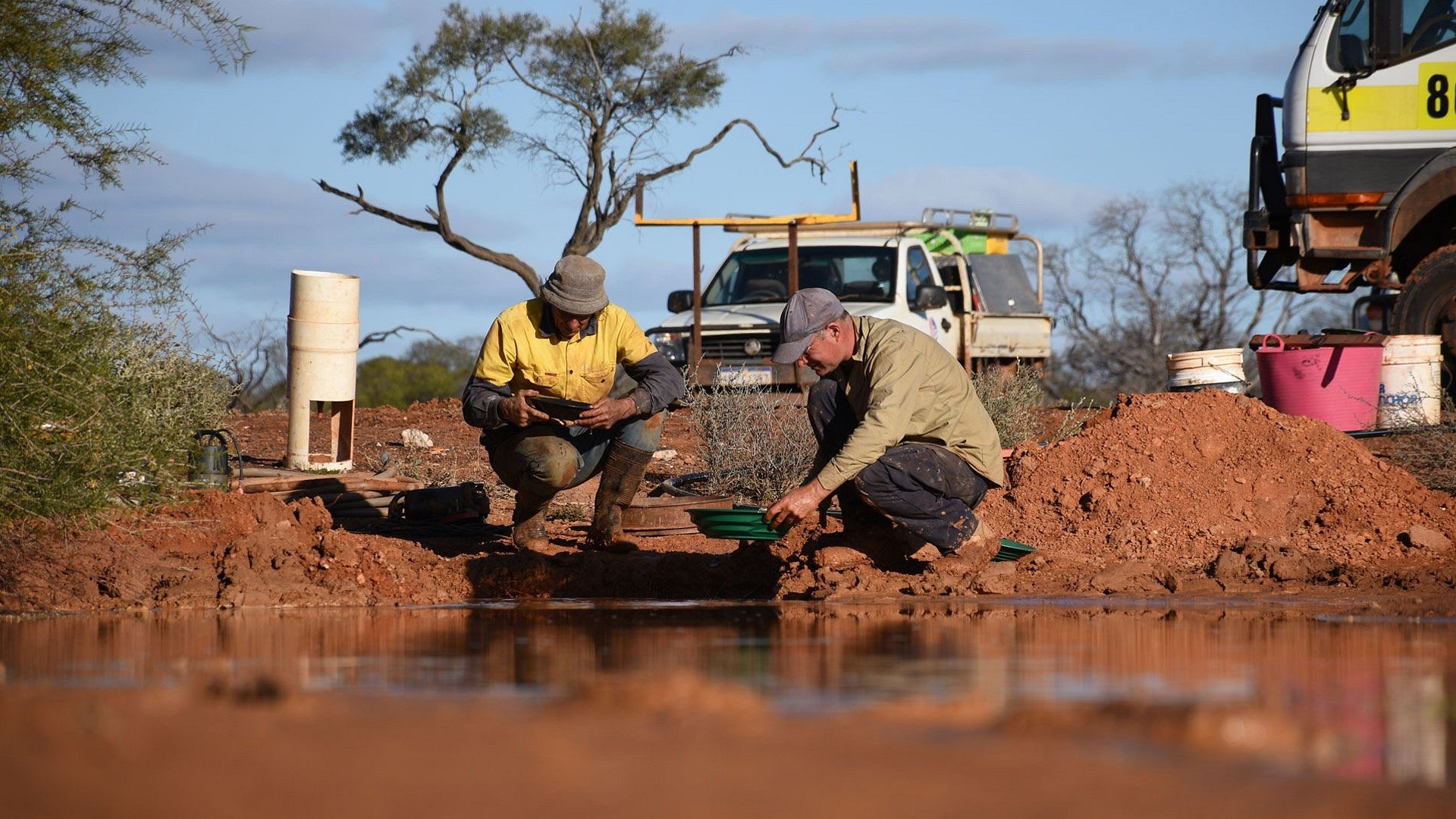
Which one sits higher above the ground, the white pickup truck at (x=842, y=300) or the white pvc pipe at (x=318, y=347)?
the white pickup truck at (x=842, y=300)

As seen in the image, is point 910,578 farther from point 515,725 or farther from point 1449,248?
point 1449,248

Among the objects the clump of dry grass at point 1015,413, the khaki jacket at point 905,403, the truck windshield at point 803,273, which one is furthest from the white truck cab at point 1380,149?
the khaki jacket at point 905,403

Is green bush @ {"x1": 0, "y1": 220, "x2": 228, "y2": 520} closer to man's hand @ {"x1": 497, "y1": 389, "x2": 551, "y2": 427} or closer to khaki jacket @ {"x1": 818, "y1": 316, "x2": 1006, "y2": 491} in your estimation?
man's hand @ {"x1": 497, "y1": 389, "x2": 551, "y2": 427}

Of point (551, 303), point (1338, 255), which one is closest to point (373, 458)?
point (551, 303)

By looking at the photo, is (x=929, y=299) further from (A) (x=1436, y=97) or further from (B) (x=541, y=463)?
(B) (x=541, y=463)

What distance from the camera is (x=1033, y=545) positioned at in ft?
25.4

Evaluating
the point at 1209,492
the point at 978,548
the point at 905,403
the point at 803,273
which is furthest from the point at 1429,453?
the point at 803,273

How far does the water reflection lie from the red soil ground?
560 mm

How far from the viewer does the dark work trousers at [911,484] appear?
6.01 metres

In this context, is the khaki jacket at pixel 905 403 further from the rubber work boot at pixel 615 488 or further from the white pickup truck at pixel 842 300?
the white pickup truck at pixel 842 300

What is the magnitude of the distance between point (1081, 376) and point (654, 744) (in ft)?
99.9

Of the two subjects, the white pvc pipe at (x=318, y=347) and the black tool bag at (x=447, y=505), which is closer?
the black tool bag at (x=447, y=505)

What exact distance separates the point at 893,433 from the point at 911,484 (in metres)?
0.38

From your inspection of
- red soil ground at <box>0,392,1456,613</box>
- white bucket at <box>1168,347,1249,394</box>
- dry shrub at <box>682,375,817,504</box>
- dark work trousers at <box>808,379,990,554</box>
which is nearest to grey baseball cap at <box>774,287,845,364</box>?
dark work trousers at <box>808,379,990,554</box>
